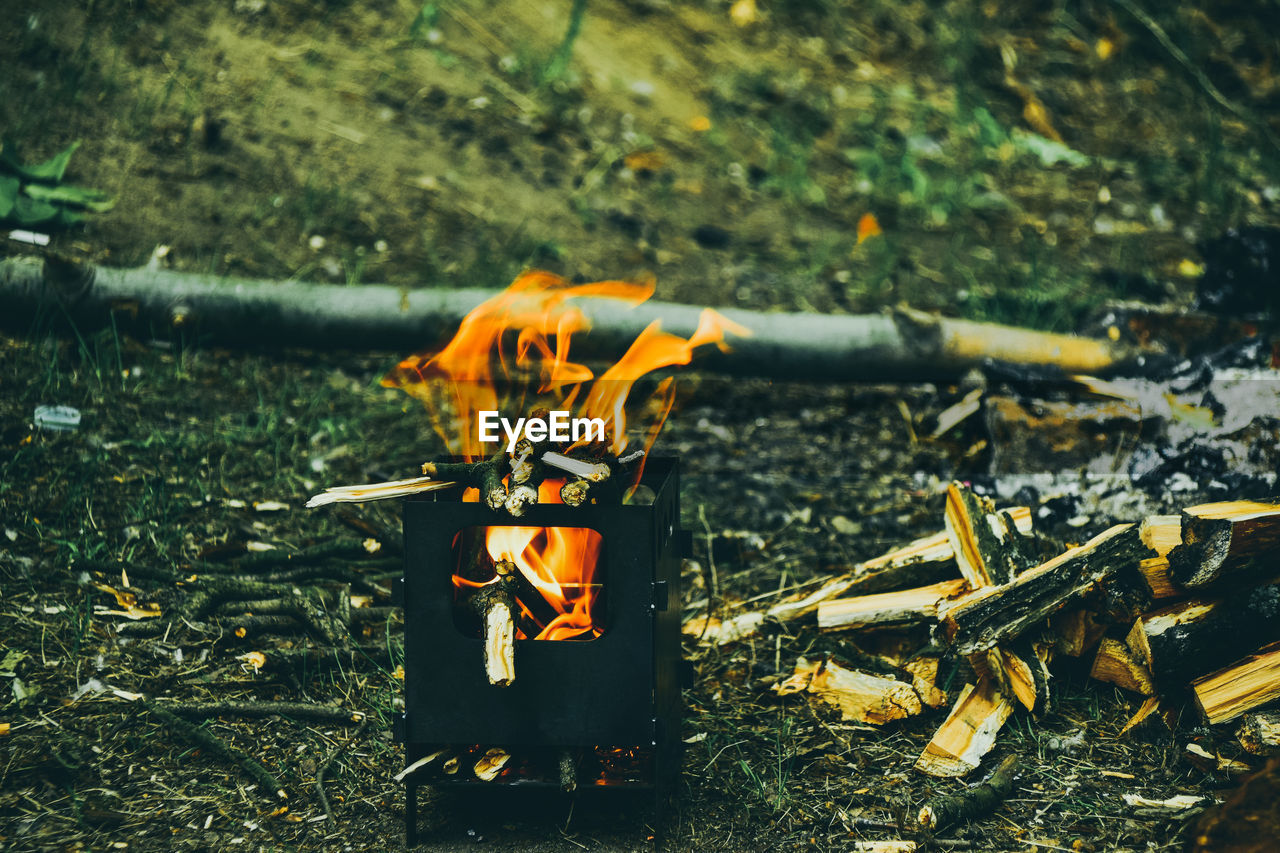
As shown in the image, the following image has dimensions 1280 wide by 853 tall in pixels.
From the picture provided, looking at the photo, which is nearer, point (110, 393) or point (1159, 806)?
point (1159, 806)

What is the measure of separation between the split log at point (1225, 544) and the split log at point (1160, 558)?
0.08ft

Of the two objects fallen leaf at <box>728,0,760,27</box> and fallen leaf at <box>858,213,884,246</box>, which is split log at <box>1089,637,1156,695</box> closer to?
fallen leaf at <box>858,213,884,246</box>

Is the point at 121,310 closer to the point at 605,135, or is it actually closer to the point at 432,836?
the point at 432,836

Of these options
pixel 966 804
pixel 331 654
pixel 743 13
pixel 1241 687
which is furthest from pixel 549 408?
pixel 743 13

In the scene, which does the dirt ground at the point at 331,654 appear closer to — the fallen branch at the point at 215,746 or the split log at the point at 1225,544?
the fallen branch at the point at 215,746

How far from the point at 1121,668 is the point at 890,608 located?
64 cm

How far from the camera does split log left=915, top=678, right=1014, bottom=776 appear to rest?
246 cm

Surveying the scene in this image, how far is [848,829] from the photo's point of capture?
2.29 metres

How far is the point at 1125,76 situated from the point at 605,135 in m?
4.47

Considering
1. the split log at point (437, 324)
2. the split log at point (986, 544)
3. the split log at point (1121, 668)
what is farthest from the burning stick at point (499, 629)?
the split log at point (437, 324)

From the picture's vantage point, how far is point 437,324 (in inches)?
175

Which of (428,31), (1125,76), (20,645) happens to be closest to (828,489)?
(20,645)

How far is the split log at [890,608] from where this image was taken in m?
2.80

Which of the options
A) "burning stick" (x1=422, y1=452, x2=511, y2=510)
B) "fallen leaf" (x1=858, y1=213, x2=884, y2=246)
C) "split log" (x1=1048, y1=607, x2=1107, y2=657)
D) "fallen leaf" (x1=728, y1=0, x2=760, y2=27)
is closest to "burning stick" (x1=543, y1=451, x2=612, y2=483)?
"burning stick" (x1=422, y1=452, x2=511, y2=510)
